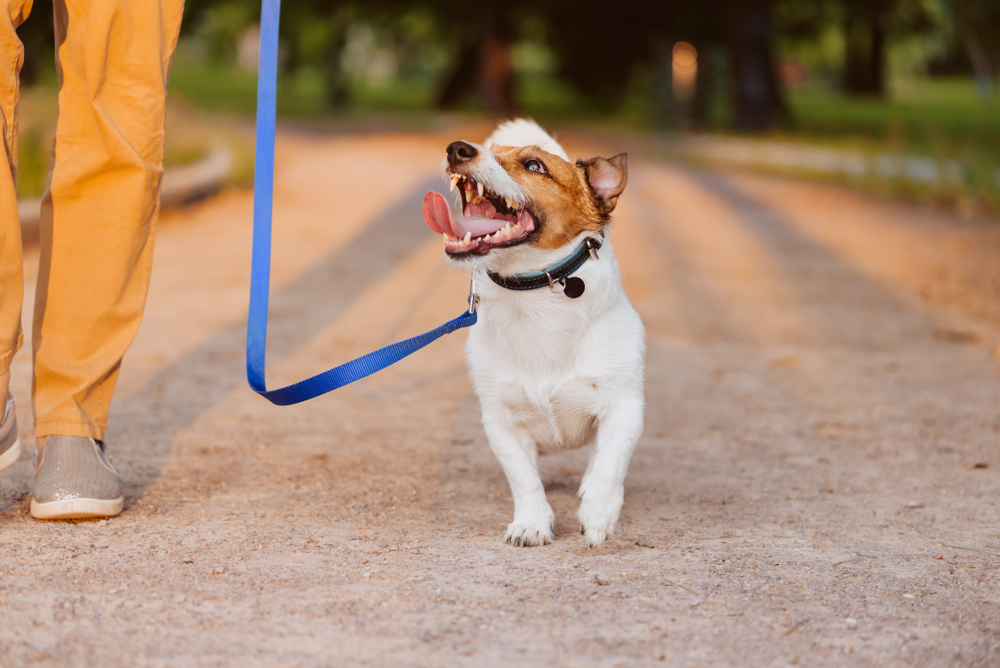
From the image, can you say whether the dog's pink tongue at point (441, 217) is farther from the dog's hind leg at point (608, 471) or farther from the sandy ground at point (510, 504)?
the sandy ground at point (510, 504)

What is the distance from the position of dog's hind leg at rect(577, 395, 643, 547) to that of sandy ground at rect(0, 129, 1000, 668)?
0.07 m

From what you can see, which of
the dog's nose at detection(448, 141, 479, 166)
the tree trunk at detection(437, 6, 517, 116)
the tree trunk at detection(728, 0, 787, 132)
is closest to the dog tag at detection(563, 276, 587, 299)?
the dog's nose at detection(448, 141, 479, 166)

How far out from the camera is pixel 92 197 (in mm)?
2848

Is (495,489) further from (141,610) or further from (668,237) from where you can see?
(668,237)

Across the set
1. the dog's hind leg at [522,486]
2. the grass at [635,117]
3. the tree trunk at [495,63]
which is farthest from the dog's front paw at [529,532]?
the tree trunk at [495,63]

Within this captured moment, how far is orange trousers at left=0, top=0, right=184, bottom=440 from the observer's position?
2793 mm

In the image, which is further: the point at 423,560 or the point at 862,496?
the point at 862,496

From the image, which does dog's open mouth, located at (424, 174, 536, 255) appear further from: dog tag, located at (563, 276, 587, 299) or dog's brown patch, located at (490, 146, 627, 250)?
dog tag, located at (563, 276, 587, 299)

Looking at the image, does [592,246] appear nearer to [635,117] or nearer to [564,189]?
[564,189]

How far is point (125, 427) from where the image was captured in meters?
3.86

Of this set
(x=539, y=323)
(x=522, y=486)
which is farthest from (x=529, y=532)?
(x=539, y=323)

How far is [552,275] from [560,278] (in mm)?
23

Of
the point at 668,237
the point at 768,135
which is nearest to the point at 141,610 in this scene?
the point at 668,237

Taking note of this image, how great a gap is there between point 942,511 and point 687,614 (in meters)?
1.22
